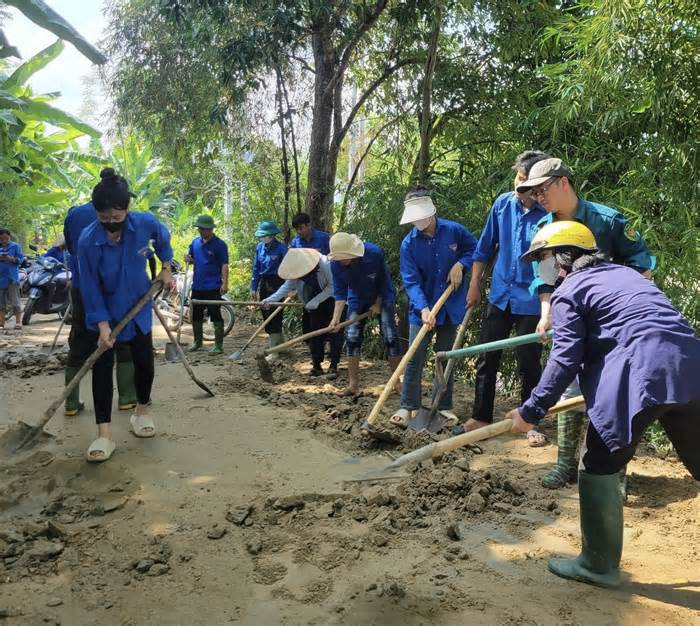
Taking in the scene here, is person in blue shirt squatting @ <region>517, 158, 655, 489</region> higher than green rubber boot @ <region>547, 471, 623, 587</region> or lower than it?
higher

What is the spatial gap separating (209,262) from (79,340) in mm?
3089

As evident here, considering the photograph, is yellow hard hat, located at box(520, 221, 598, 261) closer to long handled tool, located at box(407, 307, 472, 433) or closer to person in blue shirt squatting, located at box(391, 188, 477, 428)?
long handled tool, located at box(407, 307, 472, 433)

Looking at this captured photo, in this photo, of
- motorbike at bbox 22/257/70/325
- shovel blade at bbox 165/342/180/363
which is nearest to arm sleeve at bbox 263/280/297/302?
shovel blade at bbox 165/342/180/363

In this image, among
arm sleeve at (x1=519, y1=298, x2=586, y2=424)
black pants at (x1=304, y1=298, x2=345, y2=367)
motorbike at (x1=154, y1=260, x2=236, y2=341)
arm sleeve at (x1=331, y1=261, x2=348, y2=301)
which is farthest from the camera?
motorbike at (x1=154, y1=260, x2=236, y2=341)

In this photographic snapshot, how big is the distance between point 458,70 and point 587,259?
4.85 m

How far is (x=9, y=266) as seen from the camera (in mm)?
9977

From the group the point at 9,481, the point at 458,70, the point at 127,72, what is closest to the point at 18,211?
the point at 127,72

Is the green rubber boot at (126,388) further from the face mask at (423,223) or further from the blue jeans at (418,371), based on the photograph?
A: the face mask at (423,223)

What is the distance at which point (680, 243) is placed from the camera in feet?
12.8

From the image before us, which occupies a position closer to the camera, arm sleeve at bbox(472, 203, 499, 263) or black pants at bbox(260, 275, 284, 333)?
arm sleeve at bbox(472, 203, 499, 263)

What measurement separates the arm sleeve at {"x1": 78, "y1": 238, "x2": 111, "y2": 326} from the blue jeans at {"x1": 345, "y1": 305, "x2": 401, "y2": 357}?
2.35 metres

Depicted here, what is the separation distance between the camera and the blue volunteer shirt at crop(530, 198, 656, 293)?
3322 mm

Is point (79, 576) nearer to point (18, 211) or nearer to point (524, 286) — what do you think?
point (524, 286)

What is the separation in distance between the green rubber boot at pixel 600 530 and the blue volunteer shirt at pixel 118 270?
288cm
